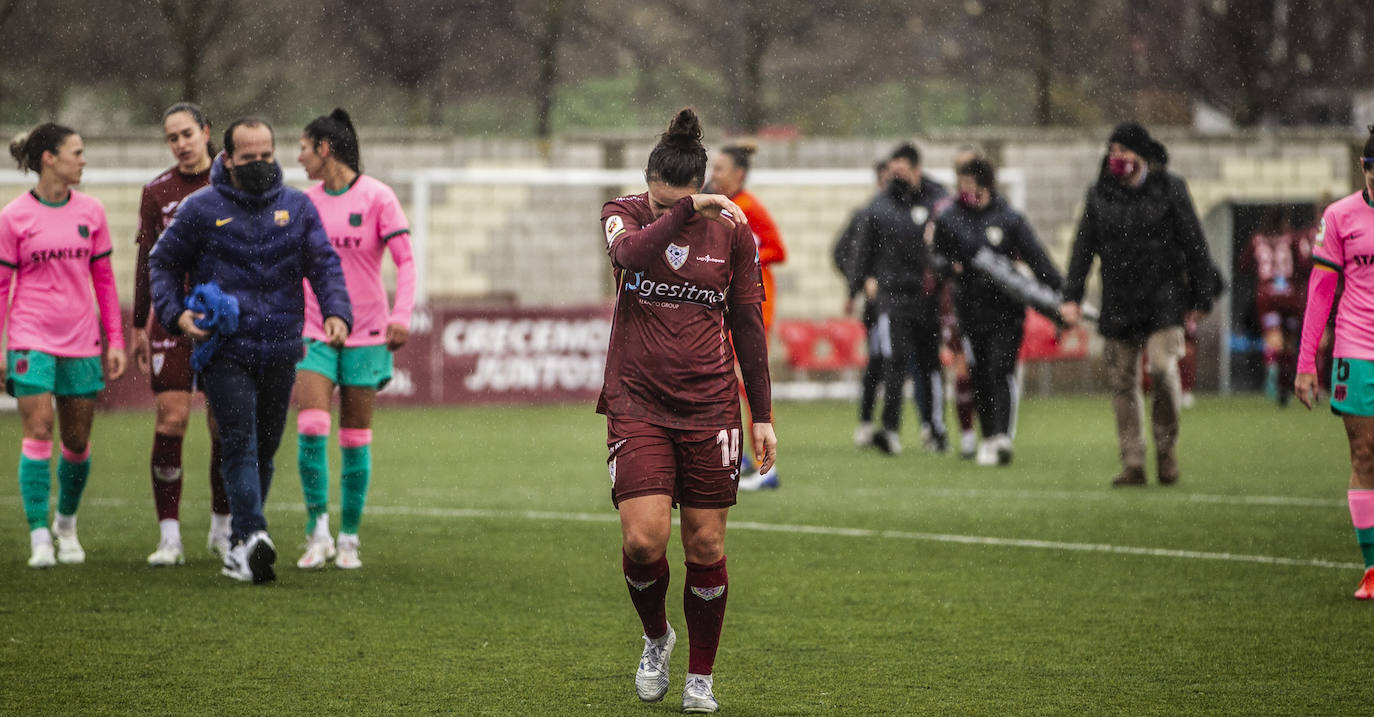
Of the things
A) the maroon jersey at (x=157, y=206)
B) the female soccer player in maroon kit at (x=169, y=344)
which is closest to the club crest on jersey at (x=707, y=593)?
the female soccer player in maroon kit at (x=169, y=344)

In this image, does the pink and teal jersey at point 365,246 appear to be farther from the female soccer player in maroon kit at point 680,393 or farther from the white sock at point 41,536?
the female soccer player in maroon kit at point 680,393

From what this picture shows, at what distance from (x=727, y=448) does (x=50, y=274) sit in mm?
4196

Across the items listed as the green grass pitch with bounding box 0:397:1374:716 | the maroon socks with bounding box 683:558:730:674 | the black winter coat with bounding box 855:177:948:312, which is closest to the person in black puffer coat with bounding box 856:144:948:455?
the black winter coat with bounding box 855:177:948:312

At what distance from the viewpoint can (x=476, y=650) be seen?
645 centimetres

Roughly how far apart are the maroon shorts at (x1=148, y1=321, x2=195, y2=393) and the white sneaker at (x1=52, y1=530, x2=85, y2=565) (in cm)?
89

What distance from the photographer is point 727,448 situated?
5.59 meters

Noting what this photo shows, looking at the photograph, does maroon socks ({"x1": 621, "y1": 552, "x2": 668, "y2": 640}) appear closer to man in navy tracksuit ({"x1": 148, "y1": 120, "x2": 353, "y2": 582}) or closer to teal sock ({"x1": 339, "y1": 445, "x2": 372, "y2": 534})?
man in navy tracksuit ({"x1": 148, "y1": 120, "x2": 353, "y2": 582})

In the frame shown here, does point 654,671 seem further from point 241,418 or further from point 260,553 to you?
point 241,418

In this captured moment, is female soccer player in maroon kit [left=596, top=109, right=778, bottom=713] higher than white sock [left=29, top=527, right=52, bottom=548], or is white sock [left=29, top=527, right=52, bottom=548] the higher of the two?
female soccer player in maroon kit [left=596, top=109, right=778, bottom=713]

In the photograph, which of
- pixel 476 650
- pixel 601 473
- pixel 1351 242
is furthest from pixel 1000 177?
pixel 476 650

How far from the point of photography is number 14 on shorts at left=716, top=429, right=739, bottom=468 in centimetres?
557

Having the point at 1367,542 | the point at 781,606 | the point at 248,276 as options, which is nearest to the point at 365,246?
the point at 248,276

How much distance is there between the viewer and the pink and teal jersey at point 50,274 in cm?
820

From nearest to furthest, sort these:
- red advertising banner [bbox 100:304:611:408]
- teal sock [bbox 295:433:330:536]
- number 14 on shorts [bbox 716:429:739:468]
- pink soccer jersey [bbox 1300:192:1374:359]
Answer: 1. number 14 on shorts [bbox 716:429:739:468]
2. pink soccer jersey [bbox 1300:192:1374:359]
3. teal sock [bbox 295:433:330:536]
4. red advertising banner [bbox 100:304:611:408]
